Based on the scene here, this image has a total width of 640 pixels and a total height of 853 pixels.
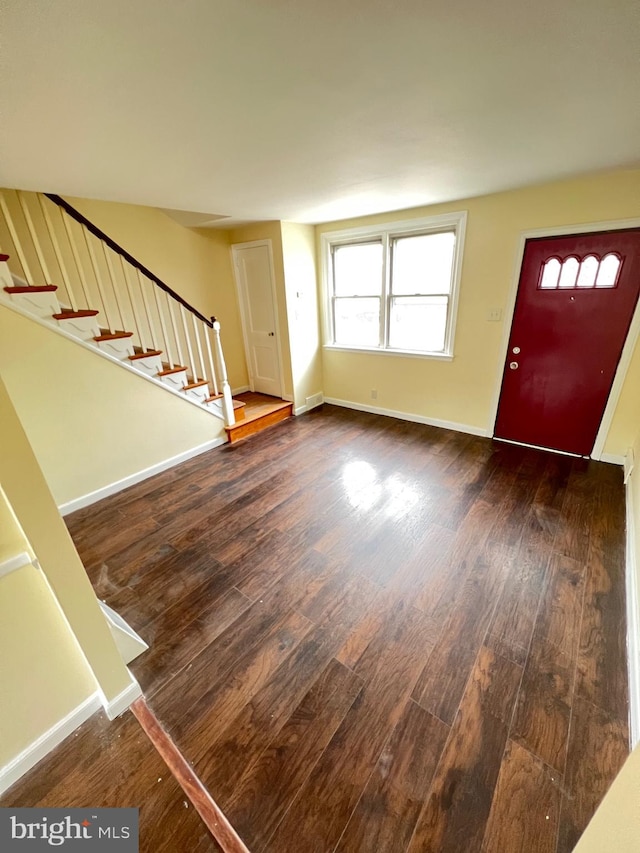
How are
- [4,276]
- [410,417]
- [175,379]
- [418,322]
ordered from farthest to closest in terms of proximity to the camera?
[410,417] < [418,322] < [175,379] < [4,276]

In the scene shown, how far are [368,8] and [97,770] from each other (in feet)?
8.62

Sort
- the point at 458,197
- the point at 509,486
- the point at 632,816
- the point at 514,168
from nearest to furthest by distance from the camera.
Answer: the point at 632,816 → the point at 514,168 → the point at 509,486 → the point at 458,197

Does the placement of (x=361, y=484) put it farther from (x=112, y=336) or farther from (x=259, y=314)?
(x=259, y=314)

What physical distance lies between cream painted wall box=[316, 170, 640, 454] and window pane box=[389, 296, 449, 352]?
0.63ft

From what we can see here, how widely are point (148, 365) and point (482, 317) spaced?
3.29 meters

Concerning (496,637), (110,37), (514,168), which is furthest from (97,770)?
(514,168)

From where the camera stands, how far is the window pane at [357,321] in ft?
13.5

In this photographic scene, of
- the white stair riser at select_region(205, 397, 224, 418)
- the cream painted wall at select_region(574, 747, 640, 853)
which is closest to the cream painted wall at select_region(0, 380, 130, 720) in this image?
the cream painted wall at select_region(574, 747, 640, 853)

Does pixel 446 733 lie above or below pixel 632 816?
below

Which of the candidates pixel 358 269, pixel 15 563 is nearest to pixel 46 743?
pixel 15 563

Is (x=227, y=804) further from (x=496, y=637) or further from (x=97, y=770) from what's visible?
(x=496, y=637)

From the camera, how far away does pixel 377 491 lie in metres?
2.77

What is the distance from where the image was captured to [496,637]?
1.61 meters

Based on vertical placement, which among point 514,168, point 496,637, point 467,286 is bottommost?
point 496,637
